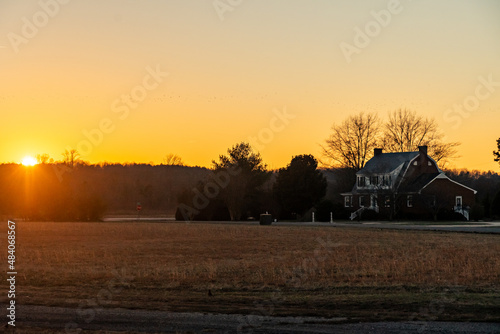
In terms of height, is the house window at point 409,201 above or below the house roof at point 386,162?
below

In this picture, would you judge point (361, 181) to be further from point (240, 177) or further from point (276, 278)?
point (276, 278)

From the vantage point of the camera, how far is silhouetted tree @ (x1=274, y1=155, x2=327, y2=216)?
75625mm

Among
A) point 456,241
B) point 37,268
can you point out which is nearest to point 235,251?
point 37,268

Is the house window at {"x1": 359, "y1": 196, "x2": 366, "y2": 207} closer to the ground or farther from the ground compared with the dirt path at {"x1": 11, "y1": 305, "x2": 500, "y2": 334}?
farther from the ground

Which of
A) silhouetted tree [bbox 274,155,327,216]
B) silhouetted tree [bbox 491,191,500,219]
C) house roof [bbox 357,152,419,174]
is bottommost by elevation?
silhouetted tree [bbox 491,191,500,219]

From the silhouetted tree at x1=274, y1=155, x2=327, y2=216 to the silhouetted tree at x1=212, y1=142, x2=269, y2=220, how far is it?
13.3ft

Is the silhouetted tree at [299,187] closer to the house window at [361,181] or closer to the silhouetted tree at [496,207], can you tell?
the house window at [361,181]

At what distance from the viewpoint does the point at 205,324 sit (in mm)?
12141

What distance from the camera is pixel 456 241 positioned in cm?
3400

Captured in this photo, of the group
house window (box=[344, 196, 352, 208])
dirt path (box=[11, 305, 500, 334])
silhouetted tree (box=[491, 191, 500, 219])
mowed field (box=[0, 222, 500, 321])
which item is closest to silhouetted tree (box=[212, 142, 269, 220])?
house window (box=[344, 196, 352, 208])

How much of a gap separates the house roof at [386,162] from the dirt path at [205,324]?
207 feet

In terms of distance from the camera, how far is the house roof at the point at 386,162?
74.2m

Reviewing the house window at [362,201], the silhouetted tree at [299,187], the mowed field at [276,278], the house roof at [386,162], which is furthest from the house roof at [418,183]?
the mowed field at [276,278]

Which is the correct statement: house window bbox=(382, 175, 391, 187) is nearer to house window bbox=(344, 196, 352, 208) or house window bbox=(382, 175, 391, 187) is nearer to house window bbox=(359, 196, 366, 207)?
house window bbox=(359, 196, 366, 207)
